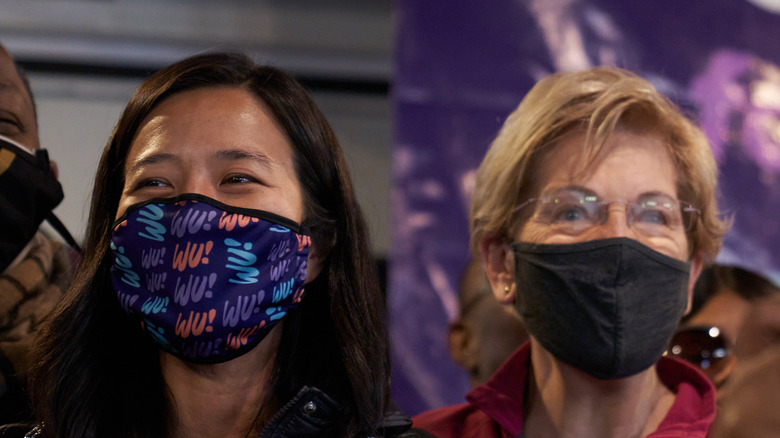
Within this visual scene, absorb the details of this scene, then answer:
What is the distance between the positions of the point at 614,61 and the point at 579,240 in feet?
6.28

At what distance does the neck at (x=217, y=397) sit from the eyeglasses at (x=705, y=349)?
52.0 inches

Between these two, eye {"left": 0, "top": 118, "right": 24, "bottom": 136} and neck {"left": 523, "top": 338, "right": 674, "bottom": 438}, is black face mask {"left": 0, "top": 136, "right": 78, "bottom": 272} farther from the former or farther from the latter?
neck {"left": 523, "top": 338, "right": 674, "bottom": 438}

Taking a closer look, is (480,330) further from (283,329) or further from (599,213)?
(283,329)

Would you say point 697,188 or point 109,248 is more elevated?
point 109,248

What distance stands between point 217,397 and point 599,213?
103 centimetres

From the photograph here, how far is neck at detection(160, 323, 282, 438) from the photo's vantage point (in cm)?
186

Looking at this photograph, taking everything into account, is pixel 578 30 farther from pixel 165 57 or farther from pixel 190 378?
pixel 165 57

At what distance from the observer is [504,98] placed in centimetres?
382


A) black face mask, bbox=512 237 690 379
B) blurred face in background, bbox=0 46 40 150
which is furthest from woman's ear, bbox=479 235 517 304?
blurred face in background, bbox=0 46 40 150

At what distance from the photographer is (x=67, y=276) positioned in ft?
7.88

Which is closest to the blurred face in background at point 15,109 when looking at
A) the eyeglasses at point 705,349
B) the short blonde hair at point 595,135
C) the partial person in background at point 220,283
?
the partial person in background at point 220,283

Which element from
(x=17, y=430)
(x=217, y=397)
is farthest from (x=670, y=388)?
(x=17, y=430)

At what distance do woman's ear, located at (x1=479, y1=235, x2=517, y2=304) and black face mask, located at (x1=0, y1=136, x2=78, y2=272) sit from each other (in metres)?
1.17

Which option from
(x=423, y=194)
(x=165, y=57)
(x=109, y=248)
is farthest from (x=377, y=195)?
(x=109, y=248)
